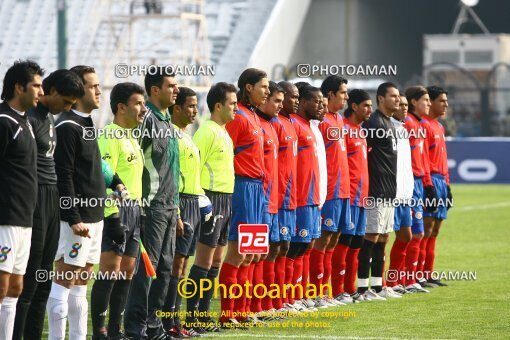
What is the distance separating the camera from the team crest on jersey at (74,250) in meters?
8.30

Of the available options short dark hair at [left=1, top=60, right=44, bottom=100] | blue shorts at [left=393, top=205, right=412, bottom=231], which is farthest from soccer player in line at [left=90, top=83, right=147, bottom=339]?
blue shorts at [left=393, top=205, right=412, bottom=231]

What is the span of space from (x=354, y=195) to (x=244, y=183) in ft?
6.67

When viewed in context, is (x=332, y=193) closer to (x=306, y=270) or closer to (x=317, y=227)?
(x=317, y=227)

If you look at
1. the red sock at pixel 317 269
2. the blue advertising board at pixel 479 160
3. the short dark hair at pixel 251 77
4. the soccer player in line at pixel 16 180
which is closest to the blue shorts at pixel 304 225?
the red sock at pixel 317 269

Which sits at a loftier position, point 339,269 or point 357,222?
point 357,222

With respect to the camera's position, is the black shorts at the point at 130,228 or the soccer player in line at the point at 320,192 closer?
the black shorts at the point at 130,228

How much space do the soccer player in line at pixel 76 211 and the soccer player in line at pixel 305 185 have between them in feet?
10.5

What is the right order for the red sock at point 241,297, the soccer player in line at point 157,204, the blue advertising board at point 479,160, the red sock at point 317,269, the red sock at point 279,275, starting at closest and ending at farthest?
the soccer player in line at point 157,204 → the red sock at point 241,297 → the red sock at point 279,275 → the red sock at point 317,269 → the blue advertising board at point 479,160

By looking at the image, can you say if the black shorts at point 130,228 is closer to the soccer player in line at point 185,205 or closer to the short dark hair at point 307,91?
the soccer player in line at point 185,205

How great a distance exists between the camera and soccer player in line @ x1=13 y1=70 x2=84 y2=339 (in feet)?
26.0

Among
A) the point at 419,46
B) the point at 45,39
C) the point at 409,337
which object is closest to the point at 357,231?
the point at 409,337

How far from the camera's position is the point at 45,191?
7.96 metres

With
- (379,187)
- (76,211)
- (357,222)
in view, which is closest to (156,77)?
(76,211)

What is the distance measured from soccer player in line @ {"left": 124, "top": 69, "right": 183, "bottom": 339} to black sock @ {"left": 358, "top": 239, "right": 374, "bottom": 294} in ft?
11.0
